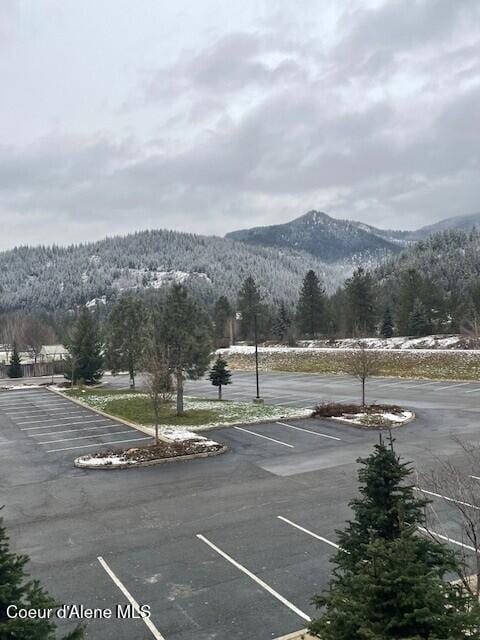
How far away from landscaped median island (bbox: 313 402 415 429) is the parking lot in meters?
0.86

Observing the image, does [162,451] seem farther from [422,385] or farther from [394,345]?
[394,345]

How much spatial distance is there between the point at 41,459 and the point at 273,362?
1896 inches

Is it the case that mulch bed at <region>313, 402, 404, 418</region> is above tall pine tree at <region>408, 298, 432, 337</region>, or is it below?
below

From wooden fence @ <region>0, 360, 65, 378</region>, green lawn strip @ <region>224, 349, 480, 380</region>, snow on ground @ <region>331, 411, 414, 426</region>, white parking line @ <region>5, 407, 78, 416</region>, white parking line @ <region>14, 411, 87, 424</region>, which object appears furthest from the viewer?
wooden fence @ <region>0, 360, 65, 378</region>

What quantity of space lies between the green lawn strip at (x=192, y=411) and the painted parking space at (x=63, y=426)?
117 cm

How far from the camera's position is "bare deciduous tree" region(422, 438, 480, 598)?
6.94 metres

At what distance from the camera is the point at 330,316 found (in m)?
82.5

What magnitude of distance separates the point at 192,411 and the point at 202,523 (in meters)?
17.2

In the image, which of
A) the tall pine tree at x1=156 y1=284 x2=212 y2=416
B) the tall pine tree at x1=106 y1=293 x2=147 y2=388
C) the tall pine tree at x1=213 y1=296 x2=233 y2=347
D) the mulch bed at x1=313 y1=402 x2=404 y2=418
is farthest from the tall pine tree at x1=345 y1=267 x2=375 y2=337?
the tall pine tree at x1=156 y1=284 x2=212 y2=416

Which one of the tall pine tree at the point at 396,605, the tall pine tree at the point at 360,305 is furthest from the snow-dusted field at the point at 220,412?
the tall pine tree at the point at 360,305

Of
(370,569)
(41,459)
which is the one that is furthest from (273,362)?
(370,569)

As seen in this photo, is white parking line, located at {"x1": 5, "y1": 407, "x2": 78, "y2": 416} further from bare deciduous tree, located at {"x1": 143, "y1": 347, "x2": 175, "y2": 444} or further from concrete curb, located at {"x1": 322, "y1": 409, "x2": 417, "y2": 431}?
concrete curb, located at {"x1": 322, "y1": 409, "x2": 417, "y2": 431}

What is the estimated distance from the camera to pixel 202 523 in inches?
489

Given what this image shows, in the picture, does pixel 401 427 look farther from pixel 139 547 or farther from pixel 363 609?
pixel 363 609
